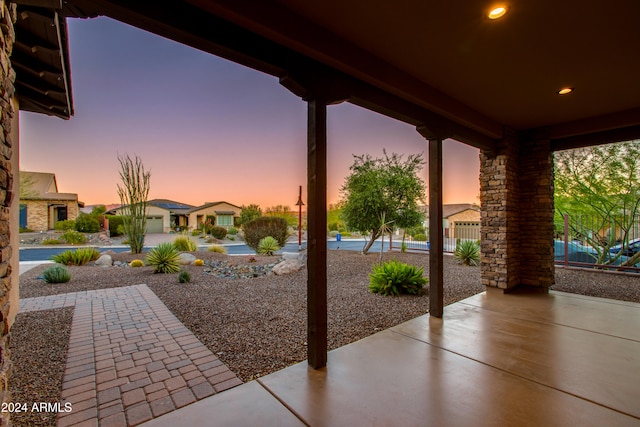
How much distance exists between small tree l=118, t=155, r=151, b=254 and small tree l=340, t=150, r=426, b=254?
708 centimetres

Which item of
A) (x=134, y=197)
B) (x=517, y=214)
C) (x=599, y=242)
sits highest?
(x=134, y=197)

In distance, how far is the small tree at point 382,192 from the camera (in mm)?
9383

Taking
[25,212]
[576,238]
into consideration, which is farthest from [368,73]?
[25,212]

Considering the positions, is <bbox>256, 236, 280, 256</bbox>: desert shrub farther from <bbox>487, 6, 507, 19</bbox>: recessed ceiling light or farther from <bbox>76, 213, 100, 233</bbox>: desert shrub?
<bbox>76, 213, 100, 233</bbox>: desert shrub

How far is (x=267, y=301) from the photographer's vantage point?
15.3 feet

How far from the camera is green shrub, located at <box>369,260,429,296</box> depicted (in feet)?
16.2

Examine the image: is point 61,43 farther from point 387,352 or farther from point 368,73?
point 387,352

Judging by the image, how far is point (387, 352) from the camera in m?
2.76

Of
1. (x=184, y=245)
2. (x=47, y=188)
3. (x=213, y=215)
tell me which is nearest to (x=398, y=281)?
(x=184, y=245)

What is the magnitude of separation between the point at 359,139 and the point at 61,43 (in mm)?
8609

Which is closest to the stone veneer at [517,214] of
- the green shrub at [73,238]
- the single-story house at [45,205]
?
the green shrub at [73,238]

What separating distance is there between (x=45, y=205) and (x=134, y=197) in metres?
11.3

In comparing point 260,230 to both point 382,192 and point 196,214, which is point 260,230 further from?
point 196,214

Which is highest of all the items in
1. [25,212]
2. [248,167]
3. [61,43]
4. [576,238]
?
[248,167]
